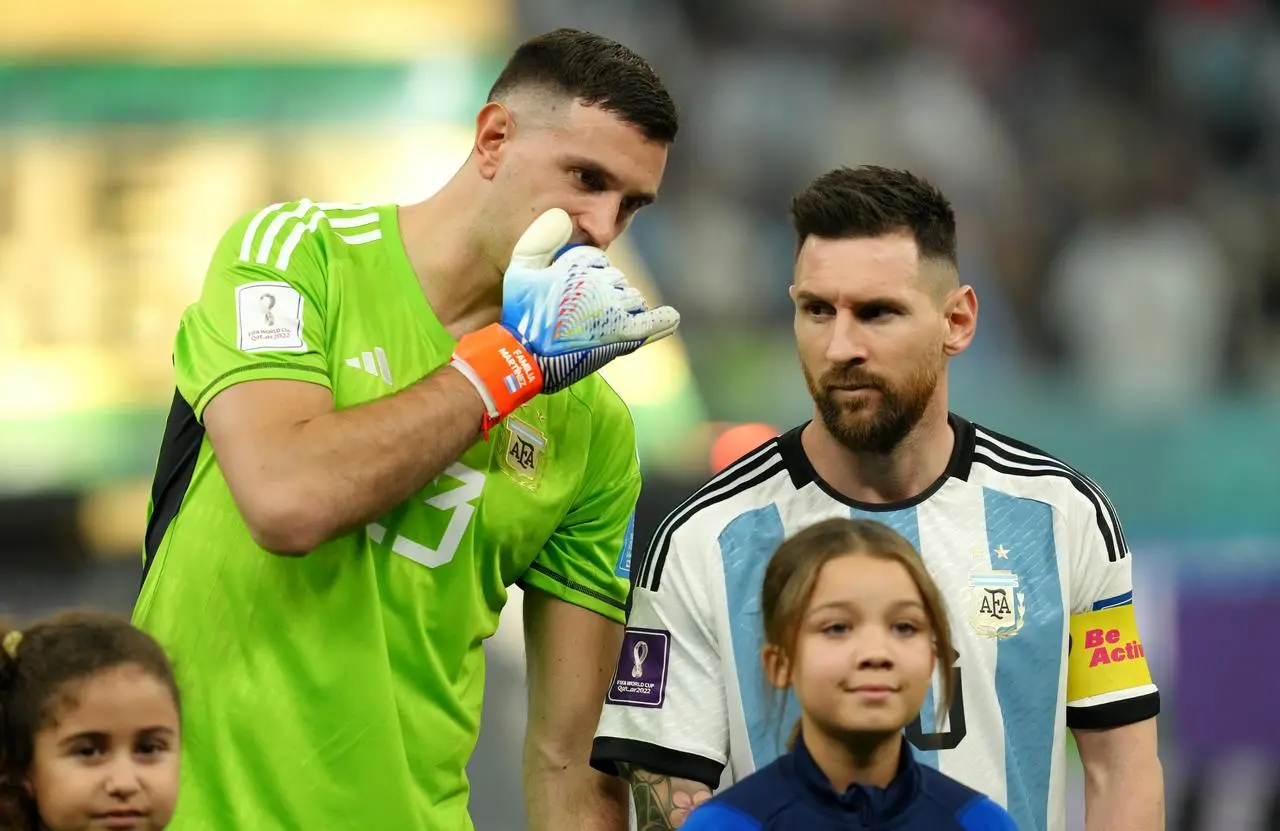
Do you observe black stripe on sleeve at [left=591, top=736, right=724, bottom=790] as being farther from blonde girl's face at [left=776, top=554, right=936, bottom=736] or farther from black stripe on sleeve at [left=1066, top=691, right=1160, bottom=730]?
black stripe on sleeve at [left=1066, top=691, right=1160, bottom=730]

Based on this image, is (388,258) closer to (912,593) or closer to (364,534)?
(364,534)

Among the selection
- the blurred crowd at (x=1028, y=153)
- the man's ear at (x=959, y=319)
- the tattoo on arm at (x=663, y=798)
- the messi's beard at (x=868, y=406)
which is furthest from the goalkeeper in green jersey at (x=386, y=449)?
the blurred crowd at (x=1028, y=153)

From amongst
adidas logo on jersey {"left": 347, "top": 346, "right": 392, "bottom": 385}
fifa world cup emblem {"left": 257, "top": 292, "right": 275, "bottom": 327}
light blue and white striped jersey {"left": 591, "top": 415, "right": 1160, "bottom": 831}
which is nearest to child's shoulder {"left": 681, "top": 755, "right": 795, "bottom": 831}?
light blue and white striped jersey {"left": 591, "top": 415, "right": 1160, "bottom": 831}

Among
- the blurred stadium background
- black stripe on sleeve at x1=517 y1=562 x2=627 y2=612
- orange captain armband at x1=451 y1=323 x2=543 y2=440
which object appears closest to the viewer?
orange captain armband at x1=451 y1=323 x2=543 y2=440

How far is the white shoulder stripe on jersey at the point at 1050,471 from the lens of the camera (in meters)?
3.37

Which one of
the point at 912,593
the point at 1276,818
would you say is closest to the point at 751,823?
the point at 912,593

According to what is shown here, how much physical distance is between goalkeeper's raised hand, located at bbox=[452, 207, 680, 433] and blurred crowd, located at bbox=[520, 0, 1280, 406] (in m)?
6.71

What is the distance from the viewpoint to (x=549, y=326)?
10.4 ft

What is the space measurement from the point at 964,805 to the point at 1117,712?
64cm

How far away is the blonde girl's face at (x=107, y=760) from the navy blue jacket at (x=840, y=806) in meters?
0.76

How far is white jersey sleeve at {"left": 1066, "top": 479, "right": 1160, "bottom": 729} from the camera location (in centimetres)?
330

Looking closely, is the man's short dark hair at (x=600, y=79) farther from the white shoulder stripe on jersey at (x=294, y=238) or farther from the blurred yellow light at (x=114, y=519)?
the blurred yellow light at (x=114, y=519)

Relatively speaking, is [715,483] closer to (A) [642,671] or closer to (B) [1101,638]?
(A) [642,671]

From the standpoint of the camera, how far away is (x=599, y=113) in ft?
11.1
